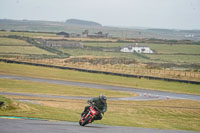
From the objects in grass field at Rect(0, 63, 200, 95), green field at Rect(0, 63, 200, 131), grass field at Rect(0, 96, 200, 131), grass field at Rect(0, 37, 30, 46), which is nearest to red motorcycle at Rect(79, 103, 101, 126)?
green field at Rect(0, 63, 200, 131)

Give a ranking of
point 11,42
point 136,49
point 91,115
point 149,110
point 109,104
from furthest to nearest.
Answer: point 136,49, point 11,42, point 109,104, point 149,110, point 91,115

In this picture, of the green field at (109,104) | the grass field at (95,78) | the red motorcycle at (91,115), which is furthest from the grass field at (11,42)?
the red motorcycle at (91,115)

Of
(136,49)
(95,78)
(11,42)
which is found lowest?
(95,78)

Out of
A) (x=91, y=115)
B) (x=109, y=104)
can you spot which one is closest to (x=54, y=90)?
(x=109, y=104)

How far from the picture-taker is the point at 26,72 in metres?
64.8

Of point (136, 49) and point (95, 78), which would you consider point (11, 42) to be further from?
point (95, 78)

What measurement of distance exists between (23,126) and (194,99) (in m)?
34.7

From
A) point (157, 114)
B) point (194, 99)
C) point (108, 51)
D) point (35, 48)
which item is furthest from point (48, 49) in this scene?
point (157, 114)

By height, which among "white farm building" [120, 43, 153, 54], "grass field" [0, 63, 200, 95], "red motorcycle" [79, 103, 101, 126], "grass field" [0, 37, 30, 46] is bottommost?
"grass field" [0, 63, 200, 95]

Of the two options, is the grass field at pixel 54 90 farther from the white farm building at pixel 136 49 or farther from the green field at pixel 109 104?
the white farm building at pixel 136 49

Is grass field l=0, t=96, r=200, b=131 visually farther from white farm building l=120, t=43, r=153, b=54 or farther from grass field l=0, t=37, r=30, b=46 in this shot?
white farm building l=120, t=43, r=153, b=54

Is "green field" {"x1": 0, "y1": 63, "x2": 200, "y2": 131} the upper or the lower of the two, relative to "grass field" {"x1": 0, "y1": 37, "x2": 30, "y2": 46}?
lower

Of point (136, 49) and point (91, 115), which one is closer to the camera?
point (91, 115)

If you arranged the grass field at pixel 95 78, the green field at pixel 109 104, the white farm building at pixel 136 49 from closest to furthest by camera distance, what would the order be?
1. the green field at pixel 109 104
2. the grass field at pixel 95 78
3. the white farm building at pixel 136 49
